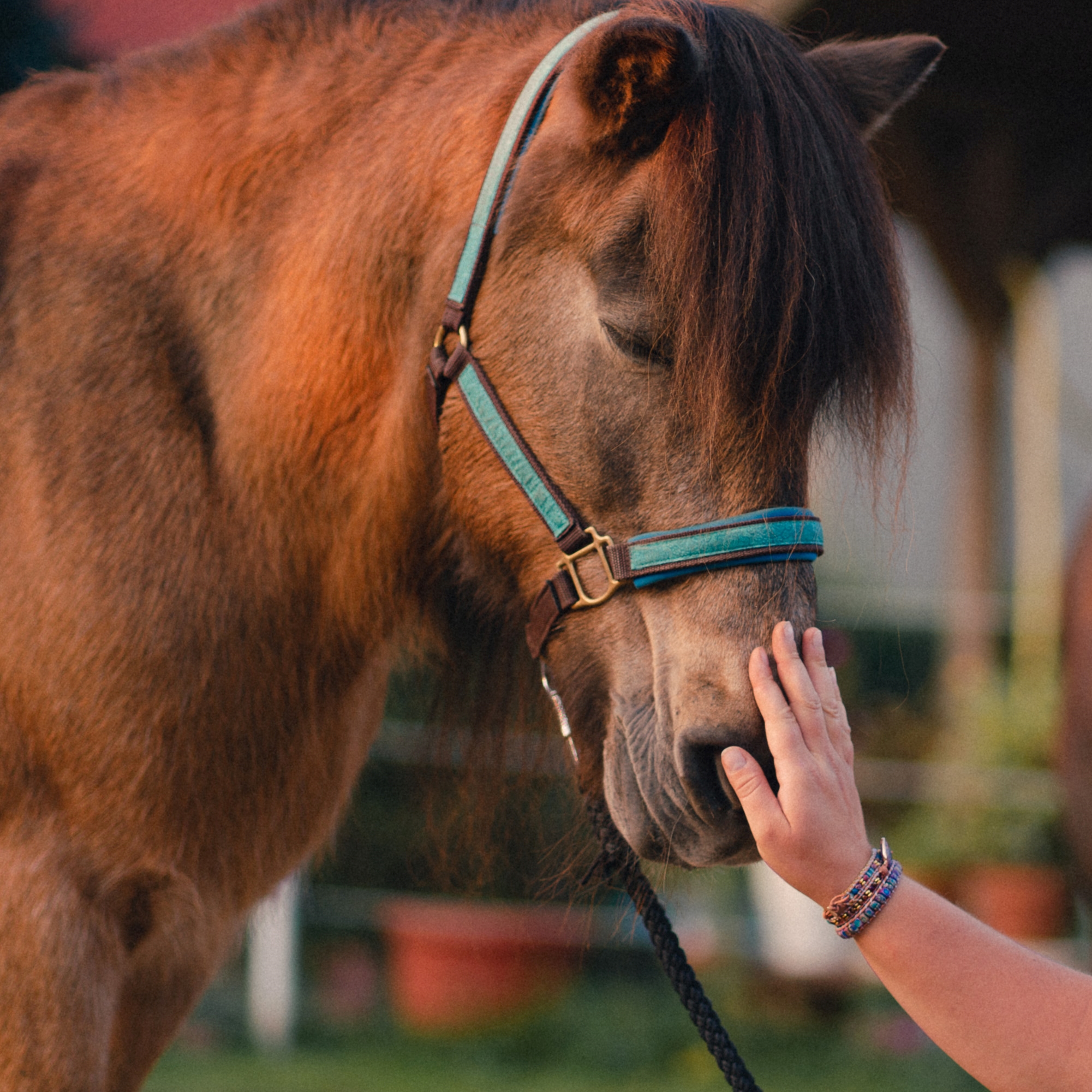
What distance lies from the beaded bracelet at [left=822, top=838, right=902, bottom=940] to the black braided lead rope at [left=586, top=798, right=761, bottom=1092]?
0.94 ft

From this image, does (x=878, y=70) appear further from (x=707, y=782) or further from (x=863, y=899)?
(x=863, y=899)

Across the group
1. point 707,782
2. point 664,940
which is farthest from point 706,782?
point 664,940

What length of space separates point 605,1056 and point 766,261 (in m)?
4.20

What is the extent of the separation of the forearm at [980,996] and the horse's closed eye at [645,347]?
0.64 m

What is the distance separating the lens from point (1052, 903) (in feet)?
18.0

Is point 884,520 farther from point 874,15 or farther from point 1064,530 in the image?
point 1064,530

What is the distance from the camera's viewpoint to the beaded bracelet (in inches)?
45.1

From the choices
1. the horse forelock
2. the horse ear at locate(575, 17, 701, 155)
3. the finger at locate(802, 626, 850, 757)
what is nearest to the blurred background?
the horse ear at locate(575, 17, 701, 155)

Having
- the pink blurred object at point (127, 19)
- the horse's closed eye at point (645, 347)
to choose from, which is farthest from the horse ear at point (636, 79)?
the pink blurred object at point (127, 19)

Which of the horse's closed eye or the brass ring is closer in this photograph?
the horse's closed eye

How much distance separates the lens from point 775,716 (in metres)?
1.21

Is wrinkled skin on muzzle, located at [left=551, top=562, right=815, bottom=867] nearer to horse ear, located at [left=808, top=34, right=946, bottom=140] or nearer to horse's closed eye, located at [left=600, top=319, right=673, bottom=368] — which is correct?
horse's closed eye, located at [left=600, top=319, right=673, bottom=368]

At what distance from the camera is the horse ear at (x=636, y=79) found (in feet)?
4.34

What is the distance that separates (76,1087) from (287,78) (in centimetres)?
142
